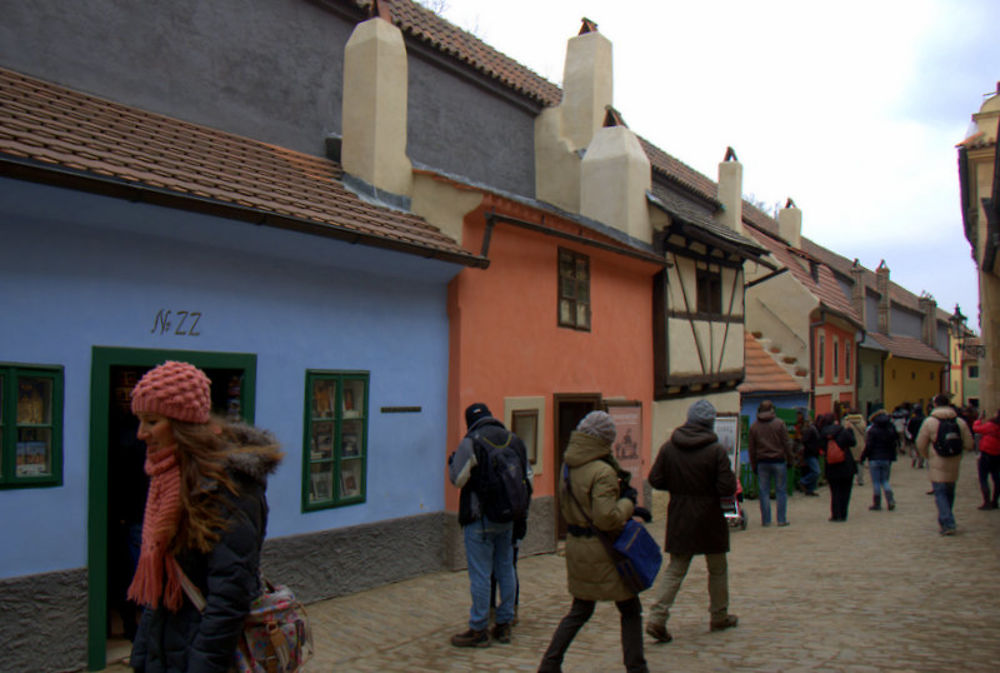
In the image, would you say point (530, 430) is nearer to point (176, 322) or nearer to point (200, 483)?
point (176, 322)

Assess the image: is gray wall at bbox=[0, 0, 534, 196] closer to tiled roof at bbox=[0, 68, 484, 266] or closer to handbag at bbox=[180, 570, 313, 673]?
tiled roof at bbox=[0, 68, 484, 266]

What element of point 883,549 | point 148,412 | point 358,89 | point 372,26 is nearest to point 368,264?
point 358,89

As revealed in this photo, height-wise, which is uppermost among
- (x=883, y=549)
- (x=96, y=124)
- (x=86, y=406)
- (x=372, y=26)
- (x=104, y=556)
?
(x=372, y=26)

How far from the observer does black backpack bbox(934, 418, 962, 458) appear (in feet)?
34.8

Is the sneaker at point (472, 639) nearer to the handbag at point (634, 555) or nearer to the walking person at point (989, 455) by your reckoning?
the handbag at point (634, 555)

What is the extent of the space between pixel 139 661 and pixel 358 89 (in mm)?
7900

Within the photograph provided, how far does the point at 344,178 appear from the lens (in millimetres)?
9625

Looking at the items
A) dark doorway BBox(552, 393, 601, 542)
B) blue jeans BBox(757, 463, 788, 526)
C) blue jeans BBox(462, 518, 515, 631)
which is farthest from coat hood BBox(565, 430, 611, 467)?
blue jeans BBox(757, 463, 788, 526)

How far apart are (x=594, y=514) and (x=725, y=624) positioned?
2.25m

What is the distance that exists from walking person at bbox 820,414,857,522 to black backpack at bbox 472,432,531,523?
7.93 metres

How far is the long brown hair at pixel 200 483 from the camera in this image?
Answer: 106 inches

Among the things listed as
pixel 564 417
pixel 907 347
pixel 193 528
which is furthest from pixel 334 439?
pixel 907 347

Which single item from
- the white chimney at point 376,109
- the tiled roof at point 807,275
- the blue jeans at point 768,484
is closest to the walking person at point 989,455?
the blue jeans at point 768,484

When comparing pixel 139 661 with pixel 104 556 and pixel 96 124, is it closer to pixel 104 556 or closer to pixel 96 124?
pixel 104 556
